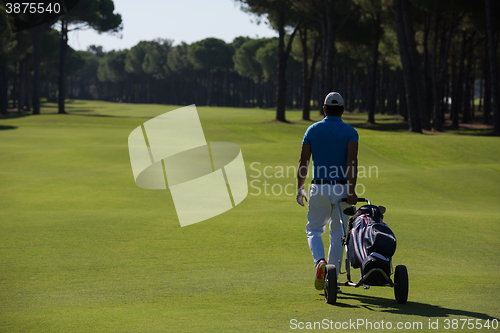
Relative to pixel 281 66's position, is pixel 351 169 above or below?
below

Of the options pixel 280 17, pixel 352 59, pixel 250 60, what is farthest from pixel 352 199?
pixel 250 60

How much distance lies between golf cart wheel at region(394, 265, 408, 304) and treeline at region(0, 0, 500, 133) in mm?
29800

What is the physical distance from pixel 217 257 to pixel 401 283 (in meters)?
3.76

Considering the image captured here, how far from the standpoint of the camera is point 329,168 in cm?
584

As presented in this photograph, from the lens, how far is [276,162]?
22.6 meters

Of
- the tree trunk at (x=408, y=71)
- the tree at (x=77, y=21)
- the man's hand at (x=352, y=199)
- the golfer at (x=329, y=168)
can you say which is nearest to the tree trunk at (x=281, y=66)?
the tree trunk at (x=408, y=71)

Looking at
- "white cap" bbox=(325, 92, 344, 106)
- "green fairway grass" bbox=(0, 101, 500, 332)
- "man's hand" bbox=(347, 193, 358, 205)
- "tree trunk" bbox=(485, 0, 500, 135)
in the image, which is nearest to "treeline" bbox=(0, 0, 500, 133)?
"tree trunk" bbox=(485, 0, 500, 135)

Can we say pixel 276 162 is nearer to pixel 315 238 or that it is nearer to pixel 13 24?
pixel 315 238

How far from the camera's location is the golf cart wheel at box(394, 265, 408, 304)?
17.3 ft

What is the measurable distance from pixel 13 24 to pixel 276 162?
37.6 meters

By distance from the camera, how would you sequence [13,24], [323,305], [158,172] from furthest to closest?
[13,24], [158,172], [323,305]

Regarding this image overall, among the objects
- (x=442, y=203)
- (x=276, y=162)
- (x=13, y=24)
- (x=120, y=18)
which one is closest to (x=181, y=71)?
(x=120, y=18)

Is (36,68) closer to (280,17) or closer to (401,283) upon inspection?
(280,17)

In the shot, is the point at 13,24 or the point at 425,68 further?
the point at 13,24
